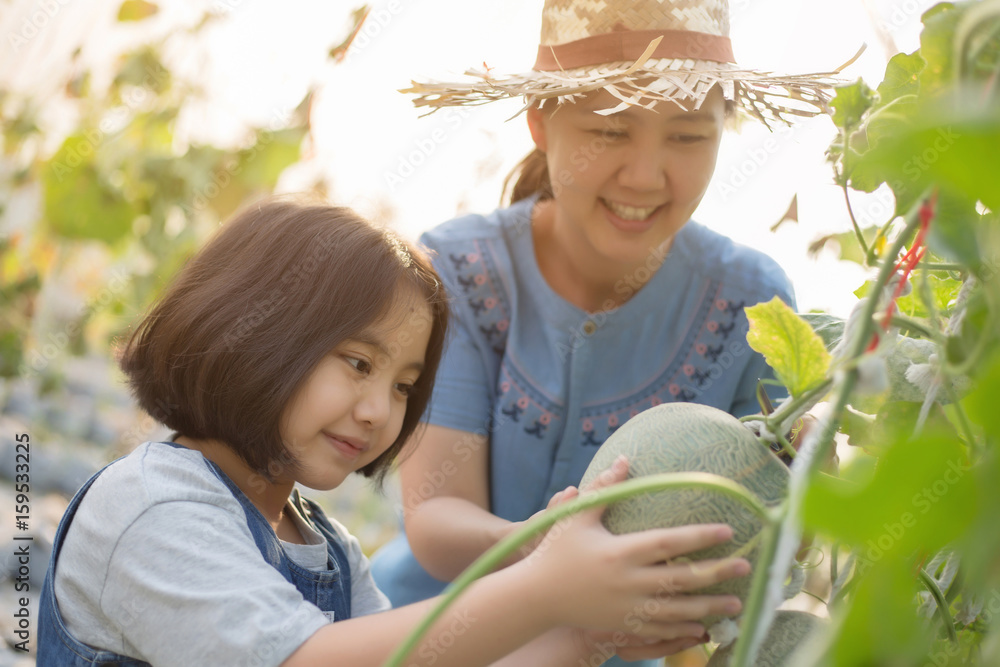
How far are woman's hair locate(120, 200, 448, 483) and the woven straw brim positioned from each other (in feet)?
0.88

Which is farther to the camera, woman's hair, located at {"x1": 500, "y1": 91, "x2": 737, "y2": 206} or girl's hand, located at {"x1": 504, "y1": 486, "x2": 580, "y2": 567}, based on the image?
woman's hair, located at {"x1": 500, "y1": 91, "x2": 737, "y2": 206}

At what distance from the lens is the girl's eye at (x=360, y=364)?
47.6 inches

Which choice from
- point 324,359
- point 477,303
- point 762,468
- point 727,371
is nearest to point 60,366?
point 477,303

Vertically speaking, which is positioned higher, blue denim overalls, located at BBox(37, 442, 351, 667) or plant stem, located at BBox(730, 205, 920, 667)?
plant stem, located at BBox(730, 205, 920, 667)

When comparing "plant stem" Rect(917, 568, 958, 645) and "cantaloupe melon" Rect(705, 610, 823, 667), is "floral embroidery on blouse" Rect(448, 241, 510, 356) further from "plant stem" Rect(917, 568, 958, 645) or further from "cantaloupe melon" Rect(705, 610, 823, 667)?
"plant stem" Rect(917, 568, 958, 645)

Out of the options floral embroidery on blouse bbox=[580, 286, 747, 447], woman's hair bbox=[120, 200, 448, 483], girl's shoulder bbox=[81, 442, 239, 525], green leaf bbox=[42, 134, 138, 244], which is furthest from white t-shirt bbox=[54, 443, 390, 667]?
green leaf bbox=[42, 134, 138, 244]

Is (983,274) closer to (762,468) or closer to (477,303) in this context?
(762,468)

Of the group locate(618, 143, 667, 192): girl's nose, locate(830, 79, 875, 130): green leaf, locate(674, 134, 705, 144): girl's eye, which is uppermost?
locate(674, 134, 705, 144): girl's eye

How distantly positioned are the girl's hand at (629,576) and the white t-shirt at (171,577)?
1.01 ft

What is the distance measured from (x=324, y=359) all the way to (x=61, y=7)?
1.94 m

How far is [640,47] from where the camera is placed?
50.3 inches

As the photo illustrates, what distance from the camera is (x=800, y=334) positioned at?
2.11ft

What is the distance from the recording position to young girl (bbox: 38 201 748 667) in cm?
82

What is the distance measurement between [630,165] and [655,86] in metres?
0.21
